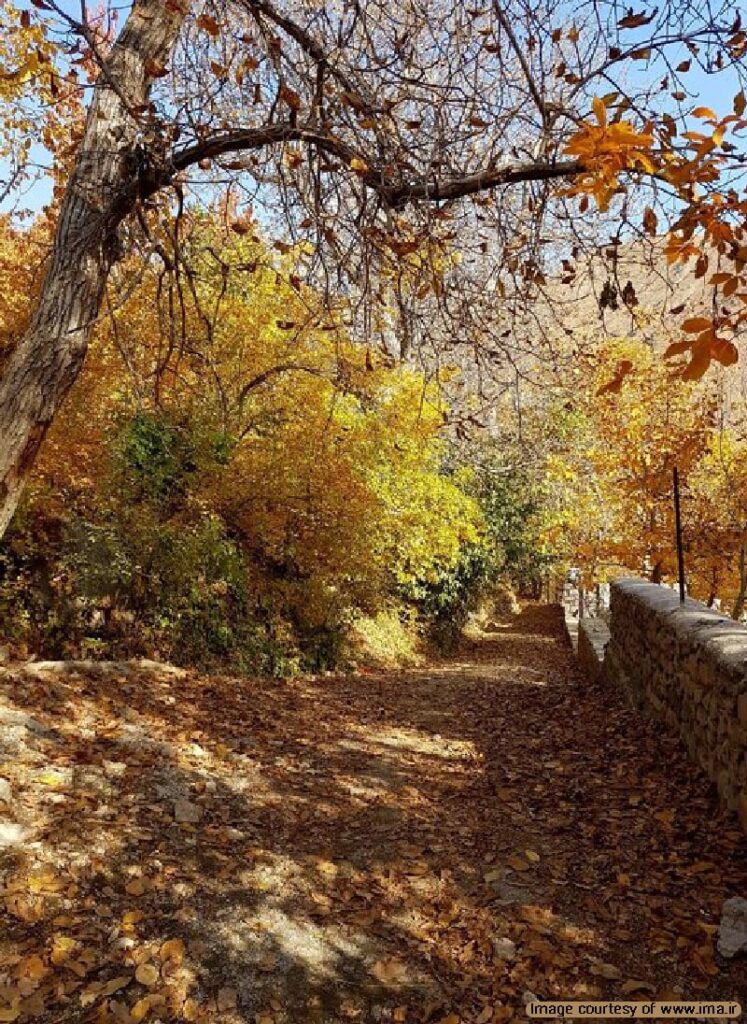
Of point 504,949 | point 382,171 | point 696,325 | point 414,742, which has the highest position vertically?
point 382,171

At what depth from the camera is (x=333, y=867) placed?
381 cm

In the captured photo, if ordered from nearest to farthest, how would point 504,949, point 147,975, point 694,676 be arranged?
point 147,975, point 504,949, point 694,676

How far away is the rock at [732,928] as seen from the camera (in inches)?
115

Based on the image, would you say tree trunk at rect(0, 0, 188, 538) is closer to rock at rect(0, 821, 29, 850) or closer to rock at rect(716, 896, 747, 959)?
rock at rect(0, 821, 29, 850)

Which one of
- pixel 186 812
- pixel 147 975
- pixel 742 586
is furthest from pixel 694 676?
pixel 742 586

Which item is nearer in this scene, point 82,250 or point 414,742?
point 82,250

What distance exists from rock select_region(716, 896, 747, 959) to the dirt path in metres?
0.06

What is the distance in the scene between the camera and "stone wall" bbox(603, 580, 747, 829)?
3.92 meters

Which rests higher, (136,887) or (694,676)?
(694,676)

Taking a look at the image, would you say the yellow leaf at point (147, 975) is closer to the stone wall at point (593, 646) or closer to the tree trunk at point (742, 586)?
the stone wall at point (593, 646)

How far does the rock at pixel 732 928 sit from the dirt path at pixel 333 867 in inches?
2.3

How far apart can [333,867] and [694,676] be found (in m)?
2.81

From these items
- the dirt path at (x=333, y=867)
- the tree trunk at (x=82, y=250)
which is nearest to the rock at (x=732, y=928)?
the dirt path at (x=333, y=867)

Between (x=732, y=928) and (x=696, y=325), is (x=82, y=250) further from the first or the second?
(x=732, y=928)
